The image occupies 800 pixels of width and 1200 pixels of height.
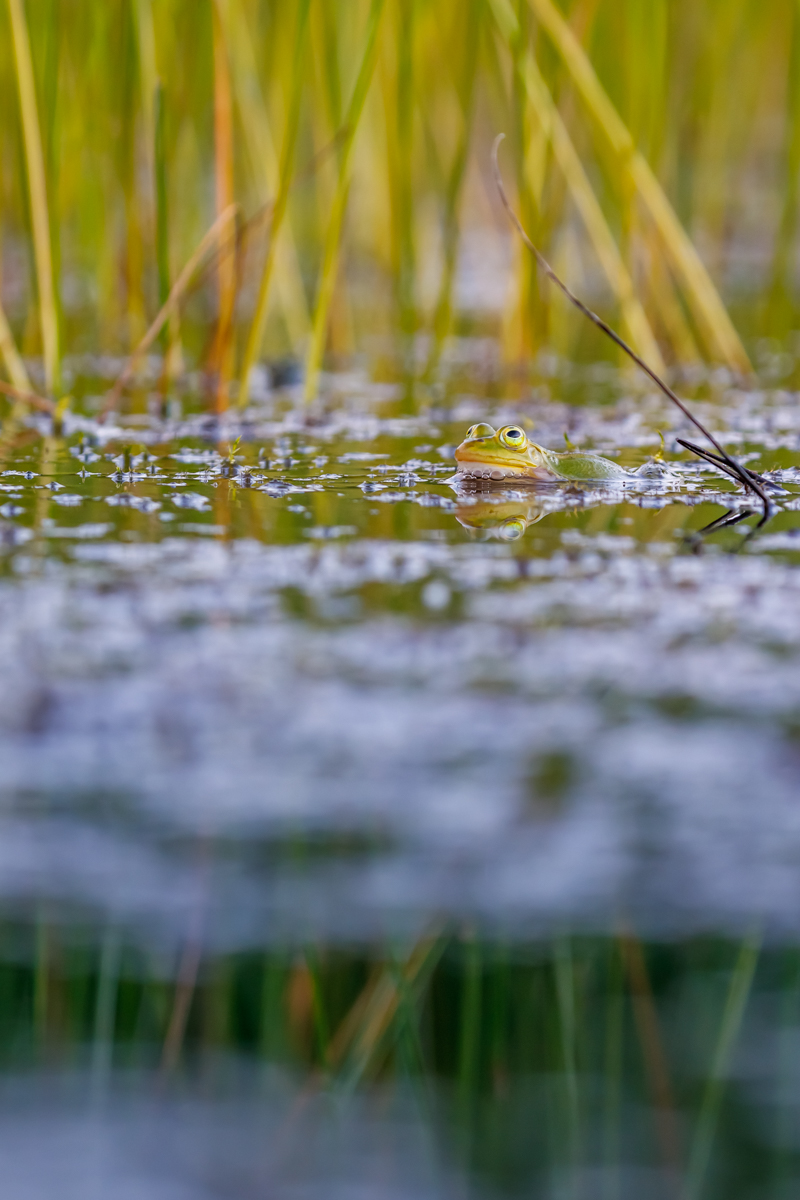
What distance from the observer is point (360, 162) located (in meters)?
6.44

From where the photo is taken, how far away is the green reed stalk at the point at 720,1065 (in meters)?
0.83

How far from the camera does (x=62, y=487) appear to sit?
2.41 metres

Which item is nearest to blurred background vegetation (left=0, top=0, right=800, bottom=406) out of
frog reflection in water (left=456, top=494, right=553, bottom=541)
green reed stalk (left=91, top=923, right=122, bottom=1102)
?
frog reflection in water (left=456, top=494, right=553, bottom=541)

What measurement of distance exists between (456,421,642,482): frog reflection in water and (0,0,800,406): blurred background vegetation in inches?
33.6

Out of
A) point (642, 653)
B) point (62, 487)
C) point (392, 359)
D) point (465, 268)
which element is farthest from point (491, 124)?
point (642, 653)

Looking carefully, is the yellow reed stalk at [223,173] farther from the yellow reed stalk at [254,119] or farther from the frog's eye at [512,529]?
the frog's eye at [512,529]

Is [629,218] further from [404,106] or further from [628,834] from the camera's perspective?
[628,834]

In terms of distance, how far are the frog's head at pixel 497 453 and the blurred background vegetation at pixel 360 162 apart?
0.85 m

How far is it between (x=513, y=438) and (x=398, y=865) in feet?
4.68

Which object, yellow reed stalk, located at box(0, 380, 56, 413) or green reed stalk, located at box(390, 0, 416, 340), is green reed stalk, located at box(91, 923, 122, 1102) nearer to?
yellow reed stalk, located at box(0, 380, 56, 413)

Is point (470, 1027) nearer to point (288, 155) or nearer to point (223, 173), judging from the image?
point (288, 155)

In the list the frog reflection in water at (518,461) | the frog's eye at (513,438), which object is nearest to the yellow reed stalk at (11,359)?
the frog reflection in water at (518,461)

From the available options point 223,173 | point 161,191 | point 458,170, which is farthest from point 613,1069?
point 458,170

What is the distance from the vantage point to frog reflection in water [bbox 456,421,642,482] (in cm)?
248
